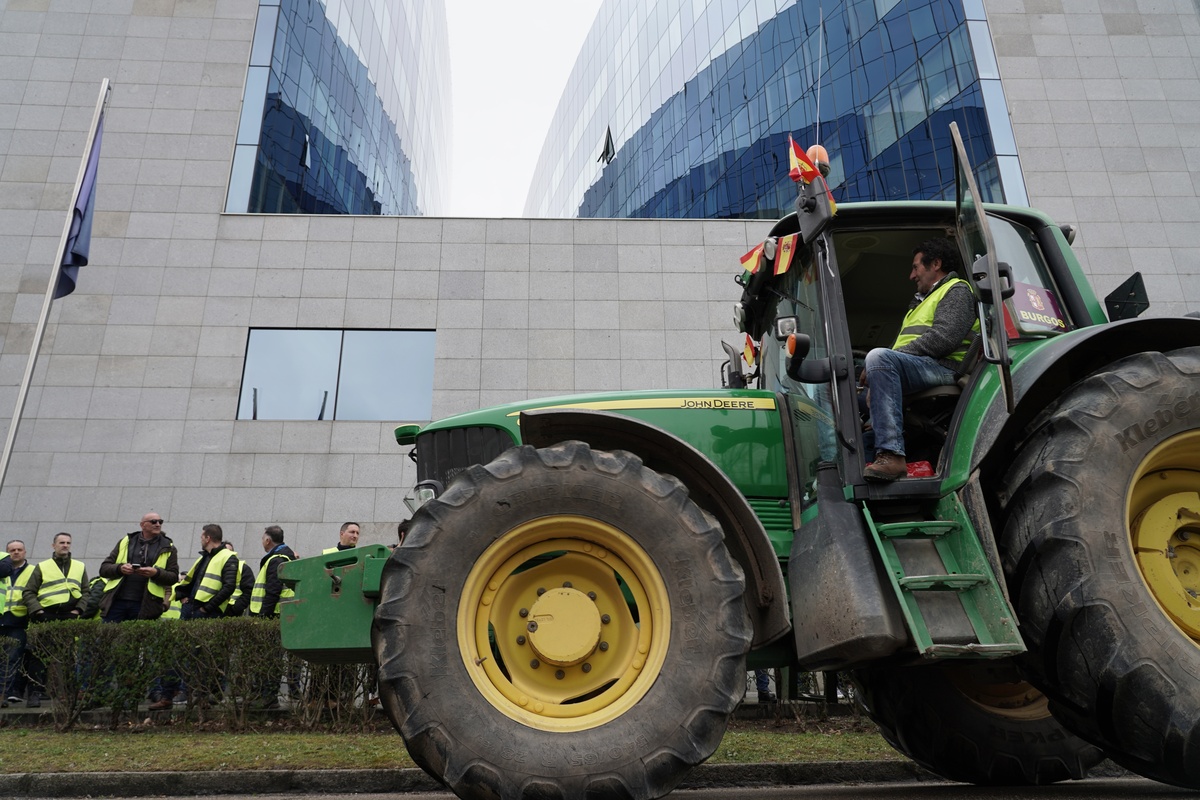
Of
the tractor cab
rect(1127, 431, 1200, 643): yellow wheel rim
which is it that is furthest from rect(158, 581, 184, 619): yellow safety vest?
rect(1127, 431, 1200, 643): yellow wheel rim

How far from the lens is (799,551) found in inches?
156

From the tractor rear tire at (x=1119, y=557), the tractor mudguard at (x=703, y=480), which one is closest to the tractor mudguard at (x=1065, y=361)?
the tractor rear tire at (x=1119, y=557)

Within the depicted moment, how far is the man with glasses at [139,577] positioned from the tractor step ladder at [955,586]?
9.14m

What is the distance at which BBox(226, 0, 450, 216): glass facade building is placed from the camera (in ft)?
55.0

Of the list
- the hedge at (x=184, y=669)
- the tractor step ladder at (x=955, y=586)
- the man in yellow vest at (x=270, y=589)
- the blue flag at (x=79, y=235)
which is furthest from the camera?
the blue flag at (x=79, y=235)

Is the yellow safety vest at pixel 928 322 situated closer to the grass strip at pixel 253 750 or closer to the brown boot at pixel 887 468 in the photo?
the brown boot at pixel 887 468

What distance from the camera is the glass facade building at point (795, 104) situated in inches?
688

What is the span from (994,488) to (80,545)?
14.9m

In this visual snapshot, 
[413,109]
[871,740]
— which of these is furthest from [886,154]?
[413,109]

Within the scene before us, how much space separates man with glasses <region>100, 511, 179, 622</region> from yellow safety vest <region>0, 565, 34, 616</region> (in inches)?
41.2

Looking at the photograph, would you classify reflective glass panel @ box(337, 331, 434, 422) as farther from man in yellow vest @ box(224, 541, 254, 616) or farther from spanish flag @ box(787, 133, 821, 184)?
spanish flag @ box(787, 133, 821, 184)

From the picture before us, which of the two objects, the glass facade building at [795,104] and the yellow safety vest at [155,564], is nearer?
the yellow safety vest at [155,564]

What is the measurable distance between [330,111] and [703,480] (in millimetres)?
19578

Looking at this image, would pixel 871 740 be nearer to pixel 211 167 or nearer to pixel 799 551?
pixel 799 551
